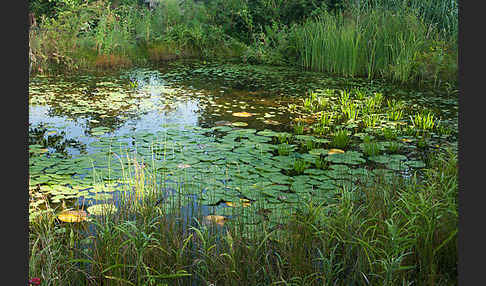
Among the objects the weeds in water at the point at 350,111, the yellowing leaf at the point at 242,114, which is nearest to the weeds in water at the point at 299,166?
the weeds in water at the point at 350,111

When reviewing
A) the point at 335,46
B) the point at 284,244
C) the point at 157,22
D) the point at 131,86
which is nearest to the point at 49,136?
the point at 131,86

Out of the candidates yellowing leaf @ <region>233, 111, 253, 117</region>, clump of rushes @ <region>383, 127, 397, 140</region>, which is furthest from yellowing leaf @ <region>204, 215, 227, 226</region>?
yellowing leaf @ <region>233, 111, 253, 117</region>

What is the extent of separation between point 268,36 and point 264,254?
8354 millimetres

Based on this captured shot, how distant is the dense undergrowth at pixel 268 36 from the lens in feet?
24.8

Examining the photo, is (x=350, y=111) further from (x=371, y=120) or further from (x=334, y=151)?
(x=334, y=151)

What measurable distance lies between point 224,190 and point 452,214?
1.53 meters

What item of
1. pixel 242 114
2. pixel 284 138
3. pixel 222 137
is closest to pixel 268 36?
pixel 242 114

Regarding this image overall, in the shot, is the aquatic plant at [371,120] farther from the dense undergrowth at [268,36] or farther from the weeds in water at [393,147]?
the dense undergrowth at [268,36]

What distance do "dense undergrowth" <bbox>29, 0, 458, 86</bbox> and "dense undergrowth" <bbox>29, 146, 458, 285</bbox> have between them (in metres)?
5.40

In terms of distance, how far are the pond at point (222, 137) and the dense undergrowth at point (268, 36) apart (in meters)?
0.61

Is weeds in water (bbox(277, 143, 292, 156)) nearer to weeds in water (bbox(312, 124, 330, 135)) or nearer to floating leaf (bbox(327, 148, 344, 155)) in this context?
floating leaf (bbox(327, 148, 344, 155))

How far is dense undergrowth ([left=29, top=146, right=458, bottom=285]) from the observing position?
216 cm

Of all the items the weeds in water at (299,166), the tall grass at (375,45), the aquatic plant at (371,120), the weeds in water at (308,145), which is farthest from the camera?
the tall grass at (375,45)

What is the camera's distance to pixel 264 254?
7.72 feet
